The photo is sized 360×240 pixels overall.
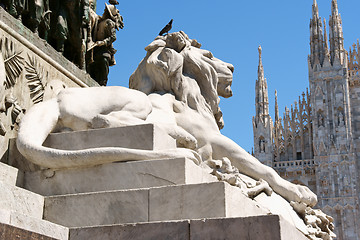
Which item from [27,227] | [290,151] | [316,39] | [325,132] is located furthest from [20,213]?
[316,39]

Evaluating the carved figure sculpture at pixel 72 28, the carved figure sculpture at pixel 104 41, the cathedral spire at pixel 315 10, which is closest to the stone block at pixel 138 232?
the carved figure sculpture at pixel 72 28

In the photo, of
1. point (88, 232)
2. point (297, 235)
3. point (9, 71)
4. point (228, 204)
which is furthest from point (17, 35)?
point (297, 235)

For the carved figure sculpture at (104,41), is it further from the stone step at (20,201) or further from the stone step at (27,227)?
the stone step at (27,227)

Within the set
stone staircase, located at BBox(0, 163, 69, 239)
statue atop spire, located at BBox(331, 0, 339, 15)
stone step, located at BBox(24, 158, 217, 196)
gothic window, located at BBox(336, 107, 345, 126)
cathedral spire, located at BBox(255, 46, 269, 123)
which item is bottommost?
stone staircase, located at BBox(0, 163, 69, 239)

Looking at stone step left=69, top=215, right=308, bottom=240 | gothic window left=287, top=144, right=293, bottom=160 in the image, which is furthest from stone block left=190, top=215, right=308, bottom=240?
gothic window left=287, top=144, right=293, bottom=160

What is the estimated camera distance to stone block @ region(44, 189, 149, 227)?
331 cm

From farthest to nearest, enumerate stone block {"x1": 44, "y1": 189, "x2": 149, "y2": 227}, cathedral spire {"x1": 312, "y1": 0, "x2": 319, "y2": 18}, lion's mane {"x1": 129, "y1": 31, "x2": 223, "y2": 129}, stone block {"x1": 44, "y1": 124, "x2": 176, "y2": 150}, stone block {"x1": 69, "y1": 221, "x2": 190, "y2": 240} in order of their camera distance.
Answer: cathedral spire {"x1": 312, "y1": 0, "x2": 319, "y2": 18}
lion's mane {"x1": 129, "y1": 31, "x2": 223, "y2": 129}
stone block {"x1": 44, "y1": 124, "x2": 176, "y2": 150}
stone block {"x1": 44, "y1": 189, "x2": 149, "y2": 227}
stone block {"x1": 69, "y1": 221, "x2": 190, "y2": 240}

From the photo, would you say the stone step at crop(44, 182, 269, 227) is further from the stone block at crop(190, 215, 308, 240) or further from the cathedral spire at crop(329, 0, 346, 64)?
the cathedral spire at crop(329, 0, 346, 64)

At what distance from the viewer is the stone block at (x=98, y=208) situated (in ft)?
10.9

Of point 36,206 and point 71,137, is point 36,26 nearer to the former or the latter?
point 71,137

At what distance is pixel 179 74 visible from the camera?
462 centimetres

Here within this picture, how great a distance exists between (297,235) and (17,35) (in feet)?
8.95

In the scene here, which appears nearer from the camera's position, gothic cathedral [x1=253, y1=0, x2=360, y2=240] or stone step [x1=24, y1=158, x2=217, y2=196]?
stone step [x1=24, y1=158, x2=217, y2=196]

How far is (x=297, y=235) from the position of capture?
10.6 feet
